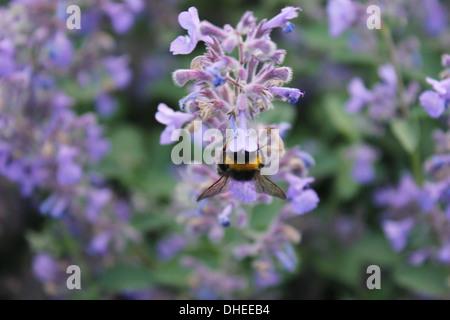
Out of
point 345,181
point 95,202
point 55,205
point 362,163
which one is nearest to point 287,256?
point 345,181

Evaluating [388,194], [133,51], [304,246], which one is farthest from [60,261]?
[388,194]

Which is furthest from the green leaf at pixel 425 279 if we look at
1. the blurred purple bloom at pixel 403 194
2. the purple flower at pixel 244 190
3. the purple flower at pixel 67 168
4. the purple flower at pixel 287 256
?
the purple flower at pixel 67 168

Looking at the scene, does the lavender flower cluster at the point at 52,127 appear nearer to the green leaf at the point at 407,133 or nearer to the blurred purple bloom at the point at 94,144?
the blurred purple bloom at the point at 94,144

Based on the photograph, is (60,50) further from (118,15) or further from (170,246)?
(170,246)

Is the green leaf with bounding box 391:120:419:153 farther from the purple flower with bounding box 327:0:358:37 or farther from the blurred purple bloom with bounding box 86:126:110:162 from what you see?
the blurred purple bloom with bounding box 86:126:110:162

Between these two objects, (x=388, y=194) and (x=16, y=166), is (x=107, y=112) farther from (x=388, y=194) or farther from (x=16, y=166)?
(x=388, y=194)

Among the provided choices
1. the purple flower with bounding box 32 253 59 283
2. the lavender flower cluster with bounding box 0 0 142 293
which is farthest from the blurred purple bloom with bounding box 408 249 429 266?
the purple flower with bounding box 32 253 59 283

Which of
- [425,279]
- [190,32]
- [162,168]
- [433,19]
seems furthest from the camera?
[162,168]
